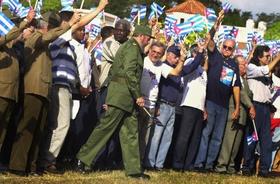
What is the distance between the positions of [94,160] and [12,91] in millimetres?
1576

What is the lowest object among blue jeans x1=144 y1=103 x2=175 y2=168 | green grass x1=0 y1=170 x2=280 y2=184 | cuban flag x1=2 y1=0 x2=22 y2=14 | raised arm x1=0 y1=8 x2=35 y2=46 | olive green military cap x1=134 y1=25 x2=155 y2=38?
green grass x1=0 y1=170 x2=280 y2=184

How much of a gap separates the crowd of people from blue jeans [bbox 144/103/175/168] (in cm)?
1

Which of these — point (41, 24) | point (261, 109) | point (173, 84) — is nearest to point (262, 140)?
point (261, 109)

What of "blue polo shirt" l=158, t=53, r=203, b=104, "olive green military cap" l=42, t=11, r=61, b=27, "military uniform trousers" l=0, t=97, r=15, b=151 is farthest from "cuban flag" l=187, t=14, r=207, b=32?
"military uniform trousers" l=0, t=97, r=15, b=151

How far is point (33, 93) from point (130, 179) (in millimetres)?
1619

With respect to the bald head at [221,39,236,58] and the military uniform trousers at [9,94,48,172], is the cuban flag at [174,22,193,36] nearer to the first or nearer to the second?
the bald head at [221,39,236,58]

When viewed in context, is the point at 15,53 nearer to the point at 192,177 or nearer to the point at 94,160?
the point at 94,160

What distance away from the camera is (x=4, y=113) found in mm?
7469

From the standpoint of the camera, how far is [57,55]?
8062mm

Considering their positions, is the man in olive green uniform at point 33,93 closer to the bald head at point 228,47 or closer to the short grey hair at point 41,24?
the short grey hair at point 41,24

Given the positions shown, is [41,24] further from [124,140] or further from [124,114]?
[124,140]

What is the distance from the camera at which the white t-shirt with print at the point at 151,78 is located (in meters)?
8.91

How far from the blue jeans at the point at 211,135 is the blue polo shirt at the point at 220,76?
14cm

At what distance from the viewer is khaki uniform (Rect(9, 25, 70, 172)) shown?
25.0 ft
